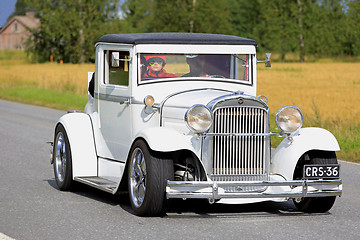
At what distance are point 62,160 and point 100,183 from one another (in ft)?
3.82

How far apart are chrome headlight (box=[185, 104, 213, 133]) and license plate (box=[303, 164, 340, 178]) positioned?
40.5 inches

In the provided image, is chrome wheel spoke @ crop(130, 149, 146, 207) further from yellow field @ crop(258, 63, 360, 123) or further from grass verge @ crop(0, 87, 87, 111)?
grass verge @ crop(0, 87, 87, 111)

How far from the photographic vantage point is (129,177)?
24.5ft

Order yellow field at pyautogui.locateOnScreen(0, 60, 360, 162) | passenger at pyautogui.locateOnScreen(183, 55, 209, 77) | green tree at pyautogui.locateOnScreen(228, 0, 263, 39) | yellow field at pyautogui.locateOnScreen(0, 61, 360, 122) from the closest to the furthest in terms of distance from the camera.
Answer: passenger at pyautogui.locateOnScreen(183, 55, 209, 77), yellow field at pyautogui.locateOnScreen(0, 60, 360, 162), yellow field at pyautogui.locateOnScreen(0, 61, 360, 122), green tree at pyautogui.locateOnScreen(228, 0, 263, 39)

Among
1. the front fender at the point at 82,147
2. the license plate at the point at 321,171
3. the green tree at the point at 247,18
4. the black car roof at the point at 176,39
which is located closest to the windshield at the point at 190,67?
the black car roof at the point at 176,39

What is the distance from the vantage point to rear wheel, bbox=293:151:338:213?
743cm

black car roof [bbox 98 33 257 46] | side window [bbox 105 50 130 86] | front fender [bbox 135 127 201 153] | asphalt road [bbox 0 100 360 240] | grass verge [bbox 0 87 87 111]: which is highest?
black car roof [bbox 98 33 257 46]

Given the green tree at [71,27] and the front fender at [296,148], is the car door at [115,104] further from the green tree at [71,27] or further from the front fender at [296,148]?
the green tree at [71,27]

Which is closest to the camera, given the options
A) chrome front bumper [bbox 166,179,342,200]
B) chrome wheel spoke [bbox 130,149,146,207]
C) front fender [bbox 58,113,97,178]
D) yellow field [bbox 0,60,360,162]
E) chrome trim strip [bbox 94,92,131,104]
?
chrome front bumper [bbox 166,179,342,200]

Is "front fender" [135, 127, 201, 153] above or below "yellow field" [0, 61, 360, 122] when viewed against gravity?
above

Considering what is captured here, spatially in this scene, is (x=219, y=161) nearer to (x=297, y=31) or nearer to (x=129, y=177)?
(x=129, y=177)

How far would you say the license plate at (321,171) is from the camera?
23.4 feet

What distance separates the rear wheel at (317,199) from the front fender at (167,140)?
1180 millimetres

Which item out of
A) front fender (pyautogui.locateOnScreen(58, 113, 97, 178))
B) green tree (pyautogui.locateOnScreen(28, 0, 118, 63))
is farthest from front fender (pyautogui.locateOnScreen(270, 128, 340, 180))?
green tree (pyautogui.locateOnScreen(28, 0, 118, 63))
